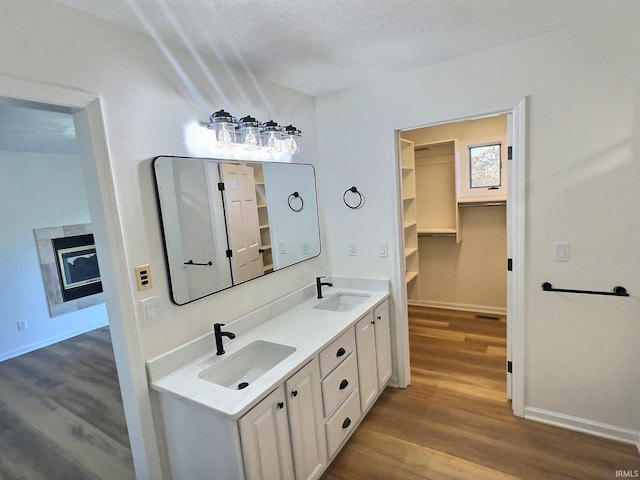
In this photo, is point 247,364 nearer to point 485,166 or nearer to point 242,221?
point 242,221

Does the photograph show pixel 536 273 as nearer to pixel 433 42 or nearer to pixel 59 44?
pixel 433 42

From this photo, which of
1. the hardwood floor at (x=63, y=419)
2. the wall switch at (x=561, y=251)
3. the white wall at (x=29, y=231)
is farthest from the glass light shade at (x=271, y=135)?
the white wall at (x=29, y=231)

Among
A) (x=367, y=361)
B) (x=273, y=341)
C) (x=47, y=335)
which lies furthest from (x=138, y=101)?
(x=47, y=335)

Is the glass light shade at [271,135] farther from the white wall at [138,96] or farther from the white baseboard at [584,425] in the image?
the white baseboard at [584,425]

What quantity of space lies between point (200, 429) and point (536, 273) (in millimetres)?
2122

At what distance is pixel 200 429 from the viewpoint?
1.49 metres

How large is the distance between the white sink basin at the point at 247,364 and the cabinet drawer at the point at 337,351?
0.19 m

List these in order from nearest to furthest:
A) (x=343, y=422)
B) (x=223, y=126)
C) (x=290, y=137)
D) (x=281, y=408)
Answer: (x=281, y=408), (x=223, y=126), (x=343, y=422), (x=290, y=137)

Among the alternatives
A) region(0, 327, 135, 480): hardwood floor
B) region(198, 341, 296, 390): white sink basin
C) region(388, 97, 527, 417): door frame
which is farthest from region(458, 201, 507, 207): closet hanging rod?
region(0, 327, 135, 480): hardwood floor

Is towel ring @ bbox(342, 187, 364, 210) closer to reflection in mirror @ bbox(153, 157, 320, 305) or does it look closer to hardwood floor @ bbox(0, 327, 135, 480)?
reflection in mirror @ bbox(153, 157, 320, 305)

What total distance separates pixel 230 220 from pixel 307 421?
1231 millimetres

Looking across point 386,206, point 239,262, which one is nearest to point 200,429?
point 239,262

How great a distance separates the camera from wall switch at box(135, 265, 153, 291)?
5.20 feet

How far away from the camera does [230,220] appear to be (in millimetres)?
2109
